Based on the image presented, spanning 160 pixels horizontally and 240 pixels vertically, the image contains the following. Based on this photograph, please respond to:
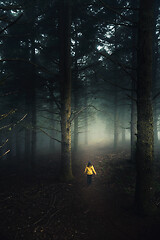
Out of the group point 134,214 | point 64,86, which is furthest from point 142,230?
point 64,86

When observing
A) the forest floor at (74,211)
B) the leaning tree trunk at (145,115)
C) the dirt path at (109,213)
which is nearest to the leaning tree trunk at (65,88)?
the forest floor at (74,211)

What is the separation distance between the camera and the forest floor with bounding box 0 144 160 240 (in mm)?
4812

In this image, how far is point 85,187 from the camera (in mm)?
8484

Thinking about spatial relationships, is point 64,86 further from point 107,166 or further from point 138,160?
point 107,166

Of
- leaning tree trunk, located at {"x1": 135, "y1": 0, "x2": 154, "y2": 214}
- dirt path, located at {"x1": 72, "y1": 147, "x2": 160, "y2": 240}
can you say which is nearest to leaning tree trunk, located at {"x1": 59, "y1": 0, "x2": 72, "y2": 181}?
dirt path, located at {"x1": 72, "y1": 147, "x2": 160, "y2": 240}

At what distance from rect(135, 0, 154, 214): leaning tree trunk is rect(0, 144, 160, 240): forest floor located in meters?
0.92

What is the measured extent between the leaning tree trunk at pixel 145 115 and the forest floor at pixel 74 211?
0.92 metres

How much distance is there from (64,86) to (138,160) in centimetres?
614

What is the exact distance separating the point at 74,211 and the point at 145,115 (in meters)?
4.95

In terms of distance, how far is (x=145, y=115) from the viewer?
509 cm

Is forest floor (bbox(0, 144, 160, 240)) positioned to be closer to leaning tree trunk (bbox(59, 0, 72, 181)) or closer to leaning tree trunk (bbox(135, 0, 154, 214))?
leaning tree trunk (bbox(135, 0, 154, 214))

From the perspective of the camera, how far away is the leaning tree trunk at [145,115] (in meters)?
5.04

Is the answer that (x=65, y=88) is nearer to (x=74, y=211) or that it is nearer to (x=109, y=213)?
(x=74, y=211)

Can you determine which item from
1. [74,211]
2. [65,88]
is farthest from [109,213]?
[65,88]
